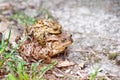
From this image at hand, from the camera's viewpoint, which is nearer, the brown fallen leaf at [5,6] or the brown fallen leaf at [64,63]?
the brown fallen leaf at [64,63]

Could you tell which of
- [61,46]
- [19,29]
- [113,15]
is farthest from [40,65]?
[113,15]

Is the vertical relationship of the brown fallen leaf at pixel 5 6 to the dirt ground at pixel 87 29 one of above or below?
above

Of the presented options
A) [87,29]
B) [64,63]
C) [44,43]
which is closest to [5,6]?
[87,29]

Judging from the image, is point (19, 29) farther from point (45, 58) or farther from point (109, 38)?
point (109, 38)

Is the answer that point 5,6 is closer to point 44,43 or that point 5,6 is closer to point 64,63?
point 44,43

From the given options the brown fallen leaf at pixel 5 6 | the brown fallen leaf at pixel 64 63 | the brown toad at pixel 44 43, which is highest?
the brown fallen leaf at pixel 5 6

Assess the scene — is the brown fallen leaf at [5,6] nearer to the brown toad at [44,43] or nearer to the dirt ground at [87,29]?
the dirt ground at [87,29]

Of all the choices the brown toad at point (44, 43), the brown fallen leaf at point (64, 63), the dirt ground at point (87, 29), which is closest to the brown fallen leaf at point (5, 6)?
the dirt ground at point (87, 29)
